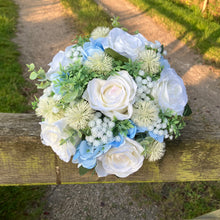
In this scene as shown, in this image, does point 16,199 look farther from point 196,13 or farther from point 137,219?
point 196,13

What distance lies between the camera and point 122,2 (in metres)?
9.77

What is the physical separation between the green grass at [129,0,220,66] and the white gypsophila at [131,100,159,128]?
522cm

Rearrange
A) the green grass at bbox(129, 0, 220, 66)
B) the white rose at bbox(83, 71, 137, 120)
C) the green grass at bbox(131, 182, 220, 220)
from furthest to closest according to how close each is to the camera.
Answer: the green grass at bbox(129, 0, 220, 66), the green grass at bbox(131, 182, 220, 220), the white rose at bbox(83, 71, 137, 120)

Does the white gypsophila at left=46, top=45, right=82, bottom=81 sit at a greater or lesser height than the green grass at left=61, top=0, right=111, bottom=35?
greater

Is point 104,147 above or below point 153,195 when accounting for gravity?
above

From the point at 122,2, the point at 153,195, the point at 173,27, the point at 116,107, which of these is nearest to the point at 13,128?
the point at 116,107

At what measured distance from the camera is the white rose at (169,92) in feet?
3.46

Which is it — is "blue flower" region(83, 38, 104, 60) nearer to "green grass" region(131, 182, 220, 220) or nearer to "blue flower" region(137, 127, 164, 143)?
"blue flower" region(137, 127, 164, 143)

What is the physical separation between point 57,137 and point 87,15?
6947 mm

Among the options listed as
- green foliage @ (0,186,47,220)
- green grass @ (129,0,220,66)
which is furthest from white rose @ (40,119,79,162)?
green grass @ (129,0,220,66)

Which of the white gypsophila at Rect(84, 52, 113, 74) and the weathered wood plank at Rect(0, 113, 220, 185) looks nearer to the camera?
the white gypsophila at Rect(84, 52, 113, 74)

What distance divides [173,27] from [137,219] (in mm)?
5939

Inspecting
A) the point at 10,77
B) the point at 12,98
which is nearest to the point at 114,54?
the point at 12,98

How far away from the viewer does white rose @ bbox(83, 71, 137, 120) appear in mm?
974
